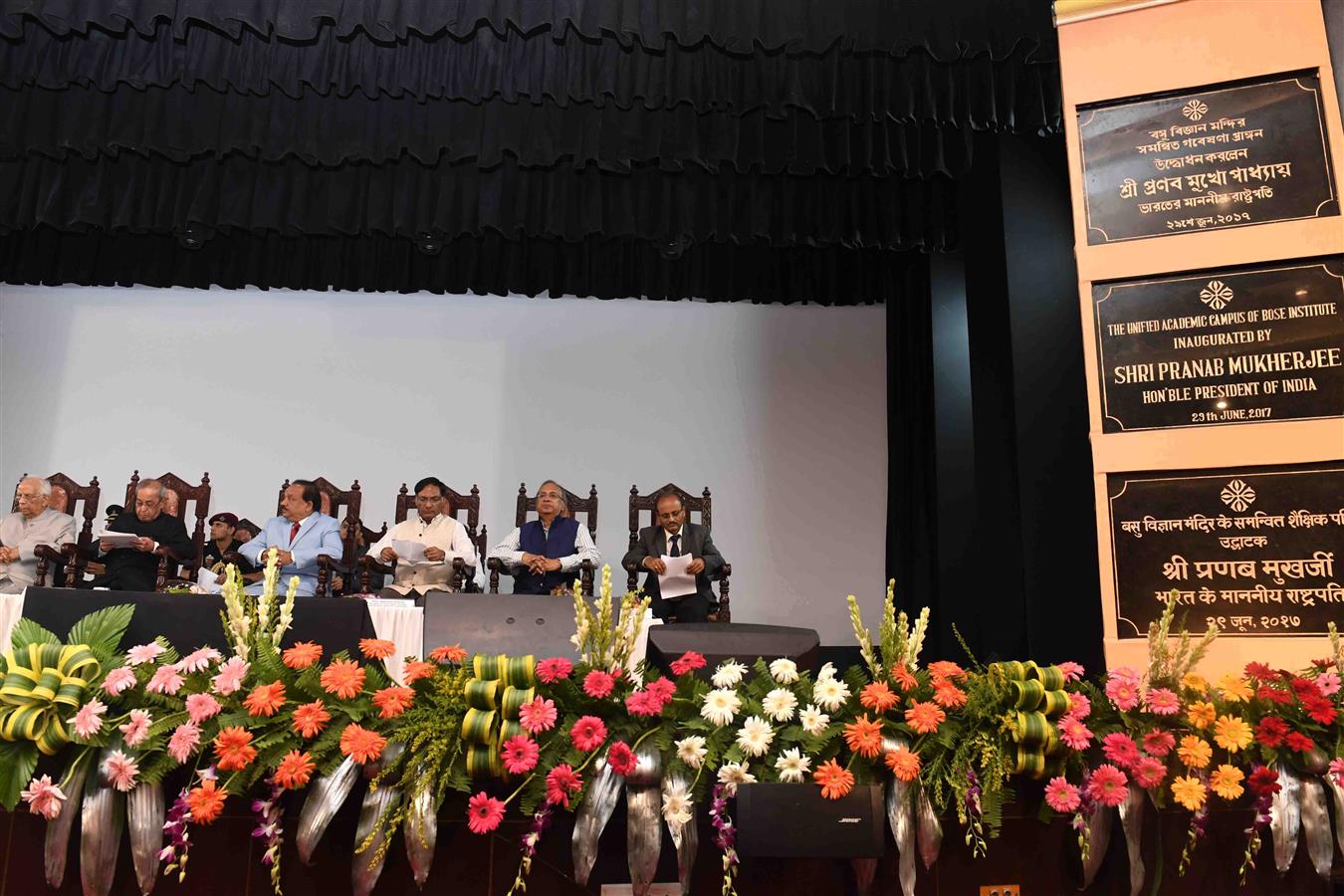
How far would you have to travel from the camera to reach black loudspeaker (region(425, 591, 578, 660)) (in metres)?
2.66

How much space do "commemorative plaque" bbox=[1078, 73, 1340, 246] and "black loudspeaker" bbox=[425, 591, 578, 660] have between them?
1744 mm

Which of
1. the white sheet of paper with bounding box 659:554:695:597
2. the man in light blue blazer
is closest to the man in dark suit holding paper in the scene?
the white sheet of paper with bounding box 659:554:695:597

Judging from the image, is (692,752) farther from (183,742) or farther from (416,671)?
(183,742)

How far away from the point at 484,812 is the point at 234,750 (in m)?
0.38

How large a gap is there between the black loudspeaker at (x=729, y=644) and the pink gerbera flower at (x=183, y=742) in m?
0.85

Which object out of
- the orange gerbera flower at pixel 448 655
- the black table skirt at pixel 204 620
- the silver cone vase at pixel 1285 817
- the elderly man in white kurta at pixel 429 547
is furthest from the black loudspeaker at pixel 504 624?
the elderly man in white kurta at pixel 429 547

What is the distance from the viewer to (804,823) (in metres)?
1.55

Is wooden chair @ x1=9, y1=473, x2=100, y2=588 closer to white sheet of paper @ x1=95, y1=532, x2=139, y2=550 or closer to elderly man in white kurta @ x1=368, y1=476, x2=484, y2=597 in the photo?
white sheet of paper @ x1=95, y1=532, x2=139, y2=550

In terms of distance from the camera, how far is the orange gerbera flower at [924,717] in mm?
1606

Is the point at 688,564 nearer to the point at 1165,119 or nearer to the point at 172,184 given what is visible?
the point at 1165,119

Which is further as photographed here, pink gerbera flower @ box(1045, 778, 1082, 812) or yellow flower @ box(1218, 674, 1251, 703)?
yellow flower @ box(1218, 674, 1251, 703)

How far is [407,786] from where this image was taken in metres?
1.56

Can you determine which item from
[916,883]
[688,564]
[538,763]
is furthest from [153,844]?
[688,564]

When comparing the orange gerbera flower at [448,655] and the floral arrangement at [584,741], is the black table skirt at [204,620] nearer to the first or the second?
the floral arrangement at [584,741]
